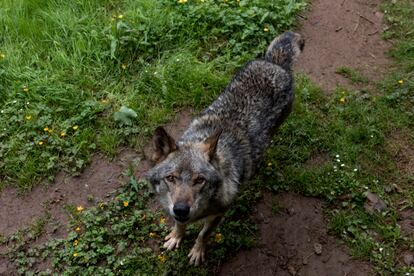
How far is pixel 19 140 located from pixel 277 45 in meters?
3.18

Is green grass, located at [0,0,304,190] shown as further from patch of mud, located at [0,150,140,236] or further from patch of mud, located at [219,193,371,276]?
patch of mud, located at [219,193,371,276]

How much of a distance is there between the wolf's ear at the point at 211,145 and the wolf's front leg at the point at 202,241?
72 centimetres

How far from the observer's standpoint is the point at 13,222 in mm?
4898

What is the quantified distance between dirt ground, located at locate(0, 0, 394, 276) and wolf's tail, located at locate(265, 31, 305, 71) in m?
1.10

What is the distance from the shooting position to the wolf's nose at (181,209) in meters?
3.51

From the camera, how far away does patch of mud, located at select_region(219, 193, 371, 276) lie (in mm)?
4473

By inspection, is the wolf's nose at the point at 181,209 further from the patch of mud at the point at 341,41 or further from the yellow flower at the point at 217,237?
the patch of mud at the point at 341,41

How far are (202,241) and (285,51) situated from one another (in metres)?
2.23

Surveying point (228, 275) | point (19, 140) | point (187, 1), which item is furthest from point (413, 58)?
point (19, 140)

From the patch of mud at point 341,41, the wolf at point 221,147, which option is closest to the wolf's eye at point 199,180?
the wolf at point 221,147

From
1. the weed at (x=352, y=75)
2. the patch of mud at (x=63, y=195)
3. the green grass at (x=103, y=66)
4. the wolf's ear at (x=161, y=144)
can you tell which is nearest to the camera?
the wolf's ear at (x=161, y=144)

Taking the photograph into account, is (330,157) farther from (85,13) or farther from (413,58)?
(85,13)

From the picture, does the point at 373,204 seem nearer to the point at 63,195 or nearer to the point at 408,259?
the point at 408,259

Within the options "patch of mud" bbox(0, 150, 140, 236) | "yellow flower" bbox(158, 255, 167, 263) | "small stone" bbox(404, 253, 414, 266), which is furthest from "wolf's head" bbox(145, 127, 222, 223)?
"small stone" bbox(404, 253, 414, 266)
